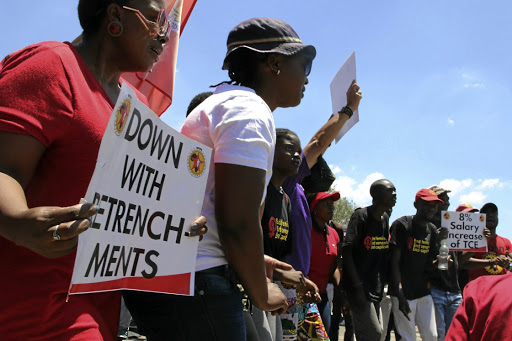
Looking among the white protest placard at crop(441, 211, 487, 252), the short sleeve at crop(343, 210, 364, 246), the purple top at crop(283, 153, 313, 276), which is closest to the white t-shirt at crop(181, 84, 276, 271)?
the purple top at crop(283, 153, 313, 276)

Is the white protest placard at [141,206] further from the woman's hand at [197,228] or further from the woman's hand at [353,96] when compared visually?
the woman's hand at [353,96]

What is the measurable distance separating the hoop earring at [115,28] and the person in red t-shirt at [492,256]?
328 inches

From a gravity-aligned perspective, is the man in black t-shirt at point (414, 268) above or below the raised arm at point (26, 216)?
above

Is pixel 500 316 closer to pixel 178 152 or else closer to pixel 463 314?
pixel 463 314

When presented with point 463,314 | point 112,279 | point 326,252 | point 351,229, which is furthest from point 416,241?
point 112,279

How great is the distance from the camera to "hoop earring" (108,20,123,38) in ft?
5.81

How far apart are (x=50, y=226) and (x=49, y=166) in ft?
1.09

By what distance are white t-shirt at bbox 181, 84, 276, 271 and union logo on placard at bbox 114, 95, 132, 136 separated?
409 millimetres

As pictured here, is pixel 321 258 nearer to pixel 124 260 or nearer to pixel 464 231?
pixel 464 231

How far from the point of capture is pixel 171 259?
170 centimetres

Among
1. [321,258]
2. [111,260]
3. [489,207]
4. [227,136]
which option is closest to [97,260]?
[111,260]

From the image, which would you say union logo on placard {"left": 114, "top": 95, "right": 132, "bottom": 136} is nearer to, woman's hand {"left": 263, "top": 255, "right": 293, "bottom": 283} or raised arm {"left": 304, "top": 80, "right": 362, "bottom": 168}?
woman's hand {"left": 263, "top": 255, "right": 293, "bottom": 283}

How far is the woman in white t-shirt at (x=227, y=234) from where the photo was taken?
1.71 m

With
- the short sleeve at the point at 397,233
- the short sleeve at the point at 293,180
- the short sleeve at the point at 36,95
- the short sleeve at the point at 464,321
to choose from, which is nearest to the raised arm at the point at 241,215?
the short sleeve at the point at 36,95
